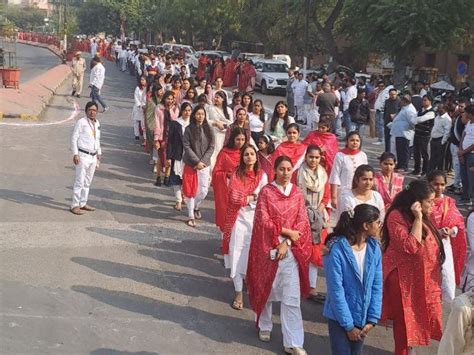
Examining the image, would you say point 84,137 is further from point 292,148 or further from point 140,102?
point 140,102

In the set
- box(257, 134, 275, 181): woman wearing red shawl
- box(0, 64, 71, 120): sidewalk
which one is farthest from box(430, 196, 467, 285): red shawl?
box(0, 64, 71, 120): sidewalk

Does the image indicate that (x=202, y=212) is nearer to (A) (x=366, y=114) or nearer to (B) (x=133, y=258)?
(B) (x=133, y=258)

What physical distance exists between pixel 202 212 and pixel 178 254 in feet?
7.06

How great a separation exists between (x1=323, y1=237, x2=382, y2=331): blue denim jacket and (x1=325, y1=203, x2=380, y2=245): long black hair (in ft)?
0.20

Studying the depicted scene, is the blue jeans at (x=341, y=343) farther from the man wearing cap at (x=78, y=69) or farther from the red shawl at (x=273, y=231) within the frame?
the man wearing cap at (x=78, y=69)

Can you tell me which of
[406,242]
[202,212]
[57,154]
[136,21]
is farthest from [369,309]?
[136,21]

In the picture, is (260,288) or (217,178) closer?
(260,288)

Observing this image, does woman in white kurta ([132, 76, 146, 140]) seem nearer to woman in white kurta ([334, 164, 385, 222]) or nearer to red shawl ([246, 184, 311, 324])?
woman in white kurta ([334, 164, 385, 222])

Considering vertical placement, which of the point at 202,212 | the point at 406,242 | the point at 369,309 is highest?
the point at 406,242

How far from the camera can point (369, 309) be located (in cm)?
449

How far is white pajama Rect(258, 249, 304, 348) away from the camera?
17.6 ft

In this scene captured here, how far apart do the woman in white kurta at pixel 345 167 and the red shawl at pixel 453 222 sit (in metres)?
1.64

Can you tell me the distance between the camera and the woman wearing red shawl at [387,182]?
6586mm

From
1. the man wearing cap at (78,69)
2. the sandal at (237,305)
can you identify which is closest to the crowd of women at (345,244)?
the sandal at (237,305)
